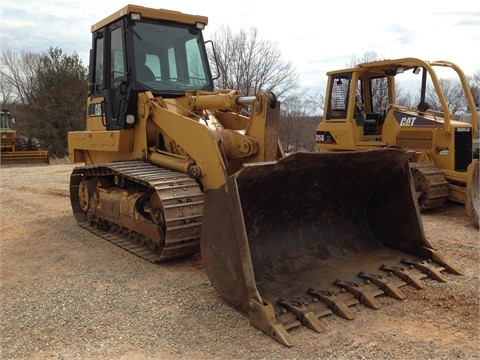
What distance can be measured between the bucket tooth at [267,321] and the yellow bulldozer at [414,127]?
4553 mm

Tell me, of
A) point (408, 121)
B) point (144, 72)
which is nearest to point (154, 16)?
point (144, 72)

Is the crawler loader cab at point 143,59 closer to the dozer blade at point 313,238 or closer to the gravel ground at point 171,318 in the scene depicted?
the gravel ground at point 171,318

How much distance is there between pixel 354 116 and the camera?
8.95 meters

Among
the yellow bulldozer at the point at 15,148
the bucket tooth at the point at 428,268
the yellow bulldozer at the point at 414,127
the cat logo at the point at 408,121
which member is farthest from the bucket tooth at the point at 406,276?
the yellow bulldozer at the point at 15,148

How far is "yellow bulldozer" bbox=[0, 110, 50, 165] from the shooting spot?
21.3 metres

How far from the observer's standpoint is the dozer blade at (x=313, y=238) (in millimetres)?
3520

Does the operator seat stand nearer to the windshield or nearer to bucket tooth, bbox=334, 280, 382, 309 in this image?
the windshield

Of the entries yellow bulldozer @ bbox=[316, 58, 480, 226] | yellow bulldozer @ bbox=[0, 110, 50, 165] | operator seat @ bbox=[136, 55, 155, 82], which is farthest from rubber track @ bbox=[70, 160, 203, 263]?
yellow bulldozer @ bbox=[0, 110, 50, 165]

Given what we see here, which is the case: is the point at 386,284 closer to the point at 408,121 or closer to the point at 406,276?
the point at 406,276

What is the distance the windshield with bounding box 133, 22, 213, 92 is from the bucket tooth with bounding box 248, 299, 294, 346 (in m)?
3.66

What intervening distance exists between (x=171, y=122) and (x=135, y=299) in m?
2.26

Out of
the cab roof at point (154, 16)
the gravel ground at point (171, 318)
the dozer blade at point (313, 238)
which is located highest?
the cab roof at point (154, 16)

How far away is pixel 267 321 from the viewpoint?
10.8 ft

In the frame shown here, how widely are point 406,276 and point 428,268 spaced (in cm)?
32
